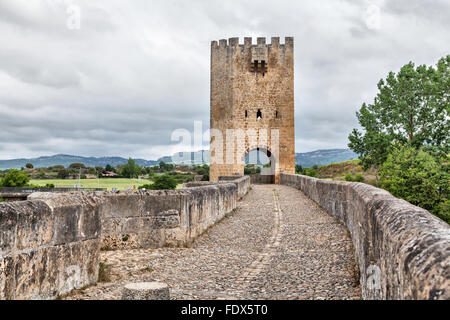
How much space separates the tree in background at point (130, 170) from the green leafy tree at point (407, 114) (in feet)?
268

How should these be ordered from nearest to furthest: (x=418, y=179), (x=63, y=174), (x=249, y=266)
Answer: (x=249, y=266) < (x=418, y=179) < (x=63, y=174)

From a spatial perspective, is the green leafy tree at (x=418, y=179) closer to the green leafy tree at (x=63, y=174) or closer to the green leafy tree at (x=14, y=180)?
the green leafy tree at (x=14, y=180)

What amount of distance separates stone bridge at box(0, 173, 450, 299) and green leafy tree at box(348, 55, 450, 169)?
2481cm

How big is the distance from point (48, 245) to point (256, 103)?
27.4 meters

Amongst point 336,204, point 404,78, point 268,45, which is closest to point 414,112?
point 404,78

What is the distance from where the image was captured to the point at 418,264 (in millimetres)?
1892

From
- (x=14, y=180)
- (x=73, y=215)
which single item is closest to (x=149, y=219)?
(x=73, y=215)

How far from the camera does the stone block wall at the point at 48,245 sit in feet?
10.8

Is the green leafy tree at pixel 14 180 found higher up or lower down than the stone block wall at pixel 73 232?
lower down

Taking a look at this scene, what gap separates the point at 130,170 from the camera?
10788 centimetres

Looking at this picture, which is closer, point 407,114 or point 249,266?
point 249,266

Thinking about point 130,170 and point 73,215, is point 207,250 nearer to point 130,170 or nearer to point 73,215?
point 73,215

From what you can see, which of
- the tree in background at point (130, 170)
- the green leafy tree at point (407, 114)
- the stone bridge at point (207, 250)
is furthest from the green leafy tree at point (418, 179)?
the tree in background at point (130, 170)

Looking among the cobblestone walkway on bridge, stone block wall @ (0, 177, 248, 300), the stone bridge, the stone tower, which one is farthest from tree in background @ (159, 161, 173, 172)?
stone block wall @ (0, 177, 248, 300)
